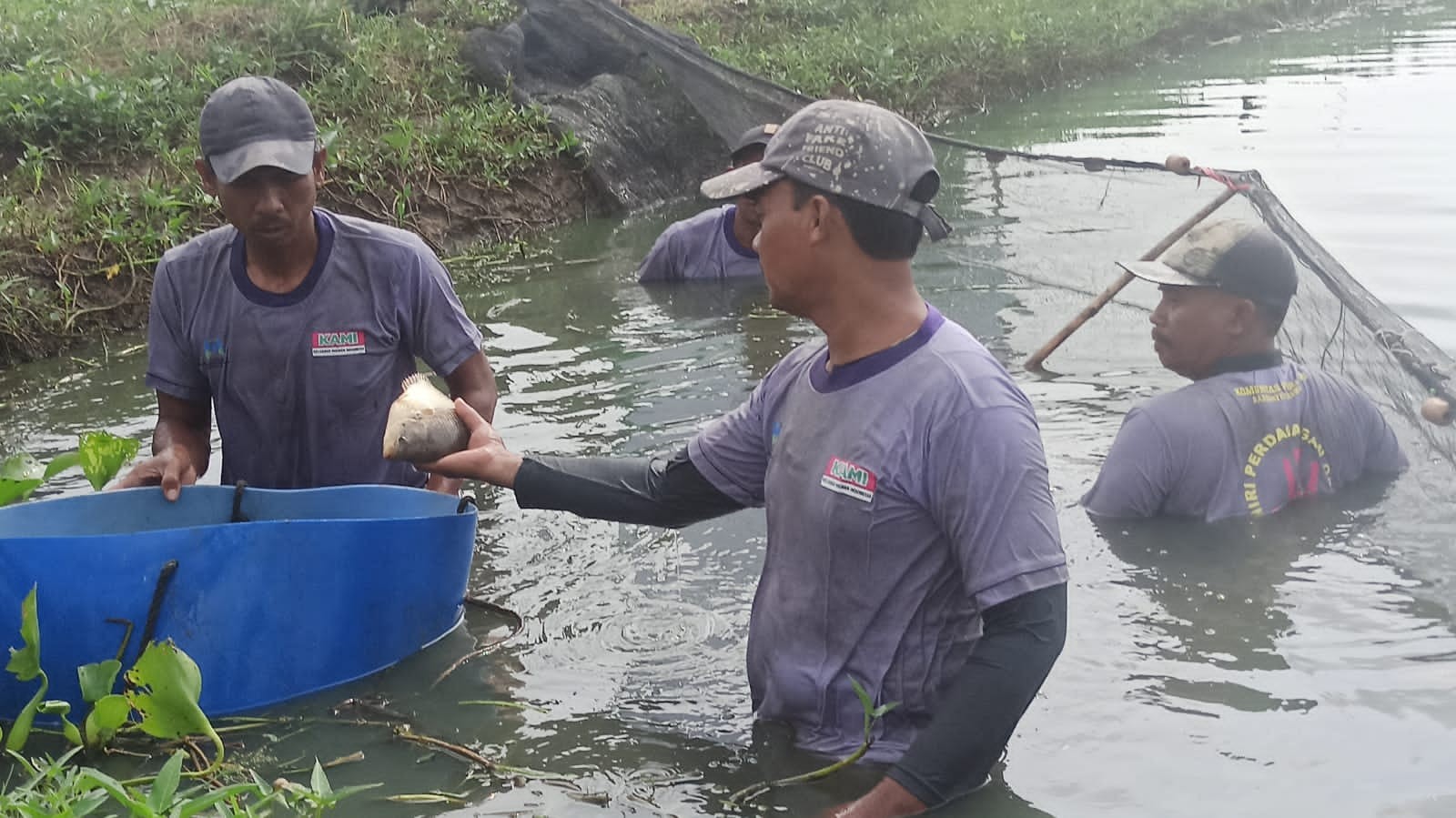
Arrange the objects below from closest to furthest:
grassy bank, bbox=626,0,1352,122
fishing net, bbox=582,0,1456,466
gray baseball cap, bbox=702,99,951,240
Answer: gray baseball cap, bbox=702,99,951,240 < fishing net, bbox=582,0,1456,466 < grassy bank, bbox=626,0,1352,122

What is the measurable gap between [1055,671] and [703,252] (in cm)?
459

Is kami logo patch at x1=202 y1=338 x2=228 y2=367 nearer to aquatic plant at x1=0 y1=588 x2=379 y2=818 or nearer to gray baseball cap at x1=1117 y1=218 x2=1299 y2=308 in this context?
aquatic plant at x1=0 y1=588 x2=379 y2=818

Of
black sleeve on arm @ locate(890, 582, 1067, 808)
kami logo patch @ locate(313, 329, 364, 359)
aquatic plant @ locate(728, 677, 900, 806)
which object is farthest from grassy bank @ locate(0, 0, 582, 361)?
black sleeve on arm @ locate(890, 582, 1067, 808)

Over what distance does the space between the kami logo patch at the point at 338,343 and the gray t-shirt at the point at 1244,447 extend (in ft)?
7.84

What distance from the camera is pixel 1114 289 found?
265 inches

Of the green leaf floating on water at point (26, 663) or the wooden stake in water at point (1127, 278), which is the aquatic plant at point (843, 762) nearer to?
the green leaf floating on water at point (26, 663)

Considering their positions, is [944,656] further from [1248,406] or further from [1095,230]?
[1095,230]

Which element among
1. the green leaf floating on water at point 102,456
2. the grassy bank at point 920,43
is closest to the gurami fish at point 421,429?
the green leaf floating on water at point 102,456

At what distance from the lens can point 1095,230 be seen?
788 cm

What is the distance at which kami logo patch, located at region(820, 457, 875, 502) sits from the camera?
2924 millimetres

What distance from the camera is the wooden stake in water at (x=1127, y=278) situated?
6602mm

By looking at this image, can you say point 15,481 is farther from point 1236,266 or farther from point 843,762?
point 1236,266

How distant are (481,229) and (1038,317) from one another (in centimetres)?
391

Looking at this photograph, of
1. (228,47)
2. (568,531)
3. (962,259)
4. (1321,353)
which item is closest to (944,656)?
(568,531)
